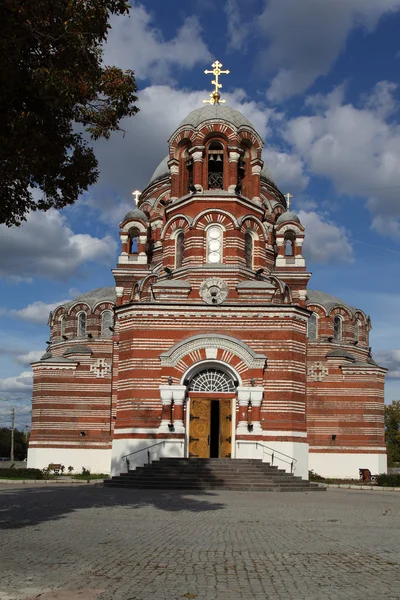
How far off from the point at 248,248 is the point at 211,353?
602 centimetres

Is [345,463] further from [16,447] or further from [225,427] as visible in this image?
[16,447]

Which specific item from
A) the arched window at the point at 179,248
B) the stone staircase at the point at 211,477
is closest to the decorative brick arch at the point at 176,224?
the arched window at the point at 179,248

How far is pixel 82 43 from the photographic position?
10.7m

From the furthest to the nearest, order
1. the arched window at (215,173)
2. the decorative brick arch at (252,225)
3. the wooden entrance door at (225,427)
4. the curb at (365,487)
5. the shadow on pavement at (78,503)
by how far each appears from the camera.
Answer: the arched window at (215,173) < the decorative brick arch at (252,225) < the curb at (365,487) < the wooden entrance door at (225,427) < the shadow on pavement at (78,503)

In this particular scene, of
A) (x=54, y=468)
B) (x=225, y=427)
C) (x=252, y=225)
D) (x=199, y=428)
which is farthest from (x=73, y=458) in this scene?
(x=252, y=225)

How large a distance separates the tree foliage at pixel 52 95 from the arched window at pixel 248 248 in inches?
692

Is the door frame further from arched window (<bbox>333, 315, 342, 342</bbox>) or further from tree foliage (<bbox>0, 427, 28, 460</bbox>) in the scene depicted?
tree foliage (<bbox>0, 427, 28, 460</bbox>)

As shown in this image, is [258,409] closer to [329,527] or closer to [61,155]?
[329,527]

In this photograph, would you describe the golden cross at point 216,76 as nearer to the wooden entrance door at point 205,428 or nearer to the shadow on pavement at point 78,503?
the wooden entrance door at point 205,428

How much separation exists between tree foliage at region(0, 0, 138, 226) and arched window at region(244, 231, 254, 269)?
57.7 feet

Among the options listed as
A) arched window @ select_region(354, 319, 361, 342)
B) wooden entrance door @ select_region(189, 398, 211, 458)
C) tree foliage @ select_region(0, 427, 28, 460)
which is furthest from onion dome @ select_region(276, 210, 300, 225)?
tree foliage @ select_region(0, 427, 28, 460)

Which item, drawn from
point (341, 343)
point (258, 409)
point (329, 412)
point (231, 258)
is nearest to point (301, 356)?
point (258, 409)

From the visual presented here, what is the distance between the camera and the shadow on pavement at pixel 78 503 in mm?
13508

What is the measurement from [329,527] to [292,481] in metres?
12.0
